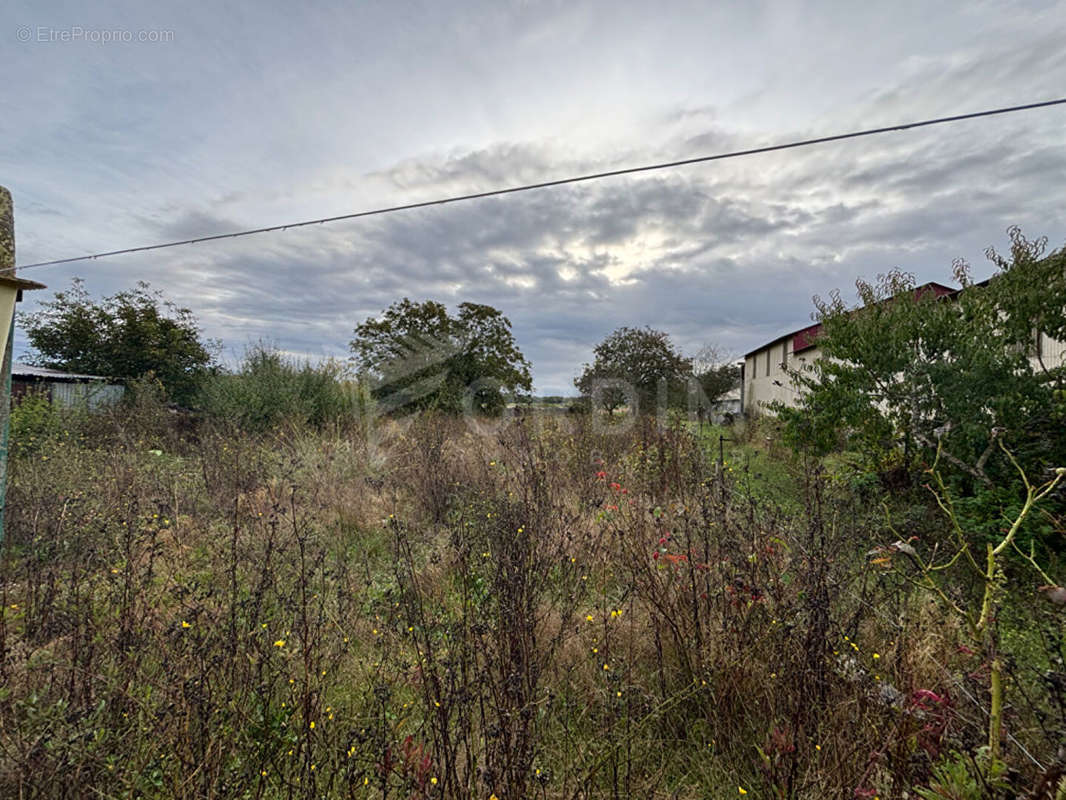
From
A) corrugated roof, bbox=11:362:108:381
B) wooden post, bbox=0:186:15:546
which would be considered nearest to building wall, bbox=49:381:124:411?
corrugated roof, bbox=11:362:108:381

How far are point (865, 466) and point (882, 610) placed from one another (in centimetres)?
478

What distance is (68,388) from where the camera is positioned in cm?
988

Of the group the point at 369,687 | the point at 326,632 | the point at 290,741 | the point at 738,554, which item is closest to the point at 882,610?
the point at 738,554

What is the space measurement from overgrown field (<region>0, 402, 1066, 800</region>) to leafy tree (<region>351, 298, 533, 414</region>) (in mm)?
9675

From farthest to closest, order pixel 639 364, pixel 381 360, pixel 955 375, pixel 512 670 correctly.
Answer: pixel 639 364 < pixel 381 360 < pixel 955 375 < pixel 512 670

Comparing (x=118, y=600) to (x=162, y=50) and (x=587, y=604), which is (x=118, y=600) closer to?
(x=587, y=604)

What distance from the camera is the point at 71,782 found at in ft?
4.73

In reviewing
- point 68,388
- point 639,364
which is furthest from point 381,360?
point 639,364

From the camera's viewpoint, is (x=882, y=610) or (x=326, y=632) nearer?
(x=882, y=610)

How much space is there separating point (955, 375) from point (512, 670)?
5.27 m

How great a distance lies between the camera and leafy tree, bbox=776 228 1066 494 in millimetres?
4328

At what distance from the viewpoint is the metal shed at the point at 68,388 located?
878cm

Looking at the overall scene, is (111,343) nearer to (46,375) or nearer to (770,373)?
(46,375)

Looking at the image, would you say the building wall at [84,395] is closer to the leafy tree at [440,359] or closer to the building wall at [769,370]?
the leafy tree at [440,359]
